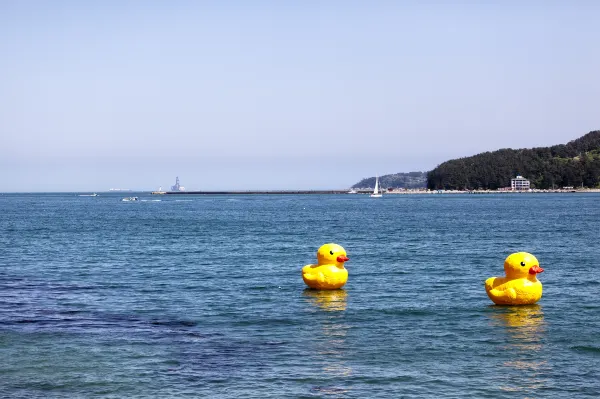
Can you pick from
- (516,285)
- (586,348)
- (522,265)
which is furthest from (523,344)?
(516,285)

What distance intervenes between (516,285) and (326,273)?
28.4ft

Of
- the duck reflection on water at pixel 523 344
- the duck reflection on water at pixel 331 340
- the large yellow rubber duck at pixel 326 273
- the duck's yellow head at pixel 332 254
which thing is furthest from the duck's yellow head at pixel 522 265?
the large yellow rubber duck at pixel 326 273

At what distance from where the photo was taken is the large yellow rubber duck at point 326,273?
3366cm

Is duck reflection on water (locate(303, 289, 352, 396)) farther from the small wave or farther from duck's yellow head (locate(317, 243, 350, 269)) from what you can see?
the small wave

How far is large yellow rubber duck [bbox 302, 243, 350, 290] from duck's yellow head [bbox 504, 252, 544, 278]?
7.63 meters

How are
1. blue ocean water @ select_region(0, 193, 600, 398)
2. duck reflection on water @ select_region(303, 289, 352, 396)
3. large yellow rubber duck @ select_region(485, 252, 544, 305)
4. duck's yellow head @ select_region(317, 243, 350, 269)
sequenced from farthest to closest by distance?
1. duck's yellow head @ select_region(317, 243, 350, 269)
2. large yellow rubber duck @ select_region(485, 252, 544, 305)
3. duck reflection on water @ select_region(303, 289, 352, 396)
4. blue ocean water @ select_region(0, 193, 600, 398)

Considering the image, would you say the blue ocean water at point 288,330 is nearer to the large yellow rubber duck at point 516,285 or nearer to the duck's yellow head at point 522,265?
the large yellow rubber duck at point 516,285

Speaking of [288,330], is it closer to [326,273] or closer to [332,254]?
[332,254]

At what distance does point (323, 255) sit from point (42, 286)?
50.2 feet

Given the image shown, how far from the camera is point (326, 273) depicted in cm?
3412

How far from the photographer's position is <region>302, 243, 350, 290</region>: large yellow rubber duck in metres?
33.7

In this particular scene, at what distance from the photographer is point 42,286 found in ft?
127

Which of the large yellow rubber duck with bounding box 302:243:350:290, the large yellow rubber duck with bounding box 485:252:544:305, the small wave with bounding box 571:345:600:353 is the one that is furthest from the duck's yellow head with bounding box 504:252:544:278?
the large yellow rubber duck with bounding box 302:243:350:290

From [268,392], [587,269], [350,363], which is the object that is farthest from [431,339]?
[587,269]
